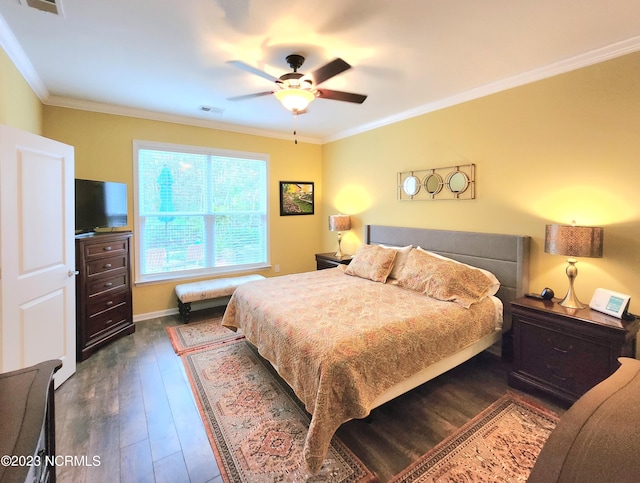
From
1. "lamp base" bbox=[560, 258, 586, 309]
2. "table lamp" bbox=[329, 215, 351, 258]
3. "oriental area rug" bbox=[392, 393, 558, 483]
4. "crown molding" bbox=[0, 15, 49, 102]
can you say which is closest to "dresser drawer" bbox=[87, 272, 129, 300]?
"crown molding" bbox=[0, 15, 49, 102]

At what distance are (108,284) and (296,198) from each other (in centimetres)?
303

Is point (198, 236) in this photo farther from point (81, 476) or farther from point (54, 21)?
point (81, 476)

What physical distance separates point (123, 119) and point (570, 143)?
15.9 ft

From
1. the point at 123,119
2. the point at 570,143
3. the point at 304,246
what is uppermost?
the point at 123,119

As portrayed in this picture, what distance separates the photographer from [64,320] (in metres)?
2.58

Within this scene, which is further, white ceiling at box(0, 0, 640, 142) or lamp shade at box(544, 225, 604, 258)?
lamp shade at box(544, 225, 604, 258)

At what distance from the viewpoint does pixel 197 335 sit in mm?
3572

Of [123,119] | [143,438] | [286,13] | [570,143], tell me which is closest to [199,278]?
[123,119]

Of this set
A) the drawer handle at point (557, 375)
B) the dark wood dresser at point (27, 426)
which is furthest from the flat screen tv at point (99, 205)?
the drawer handle at point (557, 375)

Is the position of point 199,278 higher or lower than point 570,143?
lower

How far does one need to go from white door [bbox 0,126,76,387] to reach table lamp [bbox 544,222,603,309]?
3.95 m

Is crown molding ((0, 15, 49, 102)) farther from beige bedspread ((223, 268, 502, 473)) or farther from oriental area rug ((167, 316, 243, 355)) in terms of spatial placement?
oriental area rug ((167, 316, 243, 355))

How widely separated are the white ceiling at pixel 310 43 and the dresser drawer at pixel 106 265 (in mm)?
1798

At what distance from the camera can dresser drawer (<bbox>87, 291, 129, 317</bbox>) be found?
10.2 feet
